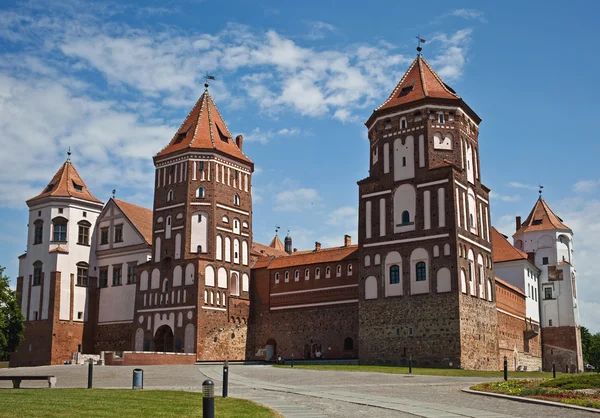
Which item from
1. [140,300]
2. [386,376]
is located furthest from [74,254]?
[386,376]

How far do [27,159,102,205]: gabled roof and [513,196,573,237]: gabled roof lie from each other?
147ft

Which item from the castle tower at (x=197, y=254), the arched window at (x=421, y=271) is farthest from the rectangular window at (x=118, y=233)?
the arched window at (x=421, y=271)

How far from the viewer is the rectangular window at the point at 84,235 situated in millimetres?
63500

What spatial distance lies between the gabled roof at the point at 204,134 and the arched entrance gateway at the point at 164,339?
14488 millimetres

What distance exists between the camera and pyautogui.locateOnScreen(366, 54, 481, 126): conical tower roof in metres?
51.2

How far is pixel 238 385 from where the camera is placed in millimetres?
27484

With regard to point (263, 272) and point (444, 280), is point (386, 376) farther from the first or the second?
point (263, 272)

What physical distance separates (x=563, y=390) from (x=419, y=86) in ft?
112

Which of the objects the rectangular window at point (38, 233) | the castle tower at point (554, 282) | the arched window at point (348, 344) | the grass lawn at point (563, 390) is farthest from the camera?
the castle tower at point (554, 282)

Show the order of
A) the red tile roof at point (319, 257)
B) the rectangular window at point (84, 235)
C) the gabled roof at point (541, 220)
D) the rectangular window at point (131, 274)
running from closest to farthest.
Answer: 1. the red tile roof at point (319, 257)
2. the rectangular window at point (131, 274)
3. the rectangular window at point (84, 235)
4. the gabled roof at point (541, 220)

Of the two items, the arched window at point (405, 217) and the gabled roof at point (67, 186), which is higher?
the gabled roof at point (67, 186)

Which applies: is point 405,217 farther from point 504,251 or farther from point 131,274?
point 131,274

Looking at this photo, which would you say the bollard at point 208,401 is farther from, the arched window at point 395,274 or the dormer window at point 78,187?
the dormer window at point 78,187

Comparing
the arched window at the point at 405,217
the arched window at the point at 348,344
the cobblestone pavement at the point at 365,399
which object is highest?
the arched window at the point at 405,217
